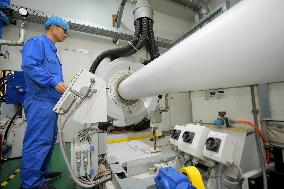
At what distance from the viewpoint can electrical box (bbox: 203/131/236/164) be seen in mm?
813

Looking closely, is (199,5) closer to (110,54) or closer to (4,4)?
(110,54)

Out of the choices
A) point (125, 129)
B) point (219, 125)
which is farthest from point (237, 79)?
point (125, 129)

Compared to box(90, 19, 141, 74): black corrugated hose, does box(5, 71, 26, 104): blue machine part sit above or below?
below

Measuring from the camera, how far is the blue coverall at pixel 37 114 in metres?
1.36

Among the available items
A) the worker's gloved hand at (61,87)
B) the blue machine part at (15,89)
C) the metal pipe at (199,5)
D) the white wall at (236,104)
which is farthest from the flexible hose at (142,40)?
the blue machine part at (15,89)

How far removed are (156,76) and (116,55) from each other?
1638 millimetres

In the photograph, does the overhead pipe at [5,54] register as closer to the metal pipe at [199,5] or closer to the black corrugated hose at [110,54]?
the black corrugated hose at [110,54]

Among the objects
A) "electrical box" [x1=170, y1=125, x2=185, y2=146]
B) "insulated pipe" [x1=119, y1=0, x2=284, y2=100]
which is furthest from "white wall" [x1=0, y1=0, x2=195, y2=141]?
"insulated pipe" [x1=119, y1=0, x2=284, y2=100]

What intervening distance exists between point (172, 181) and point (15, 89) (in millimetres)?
2576

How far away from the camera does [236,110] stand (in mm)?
2131

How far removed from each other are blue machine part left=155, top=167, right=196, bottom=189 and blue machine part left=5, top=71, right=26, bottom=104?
8.04ft

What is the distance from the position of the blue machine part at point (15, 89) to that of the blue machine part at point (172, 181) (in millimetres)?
2451

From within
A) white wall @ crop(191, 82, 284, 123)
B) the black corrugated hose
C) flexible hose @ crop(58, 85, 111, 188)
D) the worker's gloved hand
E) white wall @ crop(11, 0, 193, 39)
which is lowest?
flexible hose @ crop(58, 85, 111, 188)

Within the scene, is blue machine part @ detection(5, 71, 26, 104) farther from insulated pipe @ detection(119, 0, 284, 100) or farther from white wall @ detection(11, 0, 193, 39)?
insulated pipe @ detection(119, 0, 284, 100)
